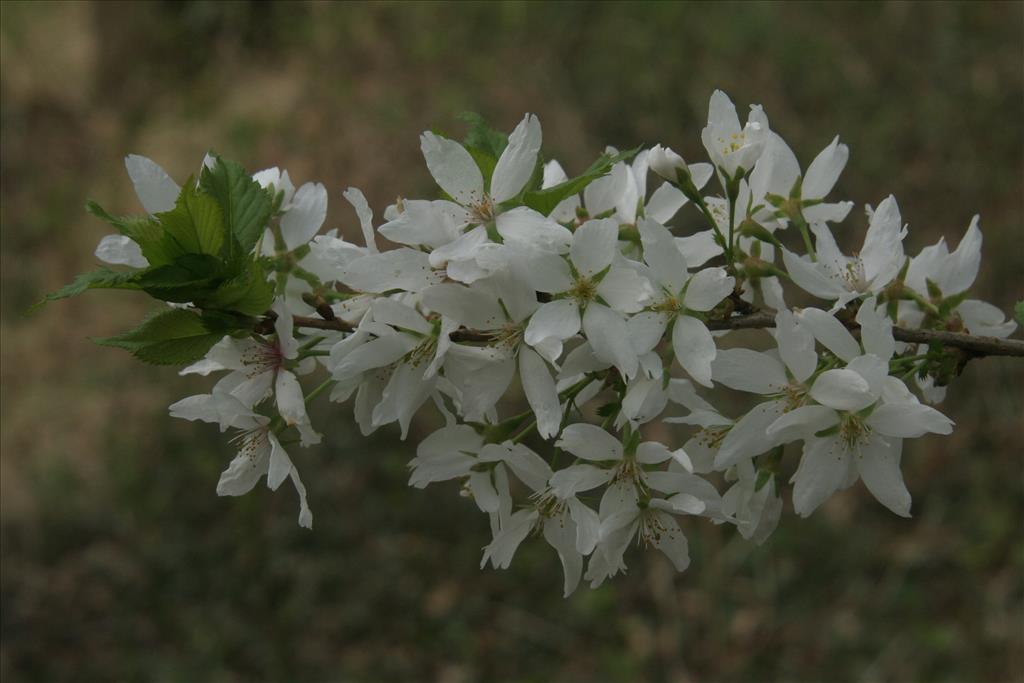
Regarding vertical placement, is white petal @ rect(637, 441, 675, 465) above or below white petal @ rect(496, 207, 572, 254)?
below

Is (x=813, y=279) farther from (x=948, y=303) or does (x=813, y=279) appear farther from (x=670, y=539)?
(x=670, y=539)

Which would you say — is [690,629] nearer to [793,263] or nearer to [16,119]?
[793,263]

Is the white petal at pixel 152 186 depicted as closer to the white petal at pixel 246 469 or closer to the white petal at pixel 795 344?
the white petal at pixel 246 469

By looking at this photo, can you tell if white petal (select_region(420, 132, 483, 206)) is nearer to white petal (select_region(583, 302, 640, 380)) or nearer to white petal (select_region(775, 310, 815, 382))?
white petal (select_region(583, 302, 640, 380))

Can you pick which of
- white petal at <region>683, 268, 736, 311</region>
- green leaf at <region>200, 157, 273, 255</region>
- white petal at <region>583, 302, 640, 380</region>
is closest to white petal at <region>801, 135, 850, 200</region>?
white petal at <region>683, 268, 736, 311</region>

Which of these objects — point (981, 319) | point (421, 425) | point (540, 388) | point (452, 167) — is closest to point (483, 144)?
point (452, 167)

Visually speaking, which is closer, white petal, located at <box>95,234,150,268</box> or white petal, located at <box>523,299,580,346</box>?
white petal, located at <box>523,299,580,346</box>

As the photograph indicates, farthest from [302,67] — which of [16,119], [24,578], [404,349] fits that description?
[404,349]
